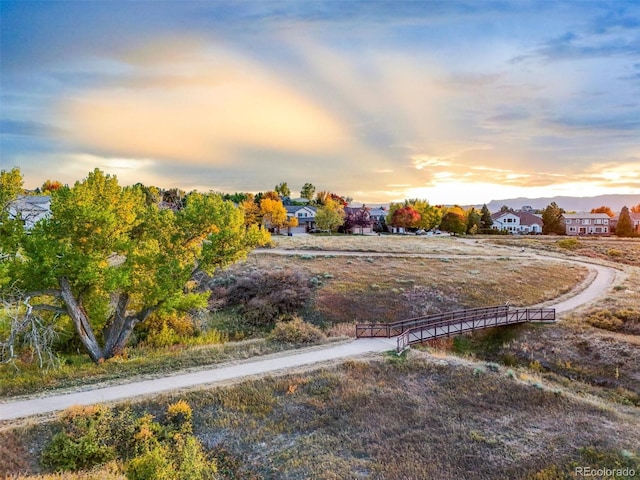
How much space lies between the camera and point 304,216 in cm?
10344

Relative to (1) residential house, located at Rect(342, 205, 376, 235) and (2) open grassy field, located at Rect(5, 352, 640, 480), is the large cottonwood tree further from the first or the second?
(1) residential house, located at Rect(342, 205, 376, 235)

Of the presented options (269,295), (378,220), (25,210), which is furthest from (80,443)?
(378,220)

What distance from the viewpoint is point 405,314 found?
32188 mm

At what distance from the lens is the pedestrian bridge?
23609 mm

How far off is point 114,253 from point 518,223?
106 metres

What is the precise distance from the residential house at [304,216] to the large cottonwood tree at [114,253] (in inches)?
3004

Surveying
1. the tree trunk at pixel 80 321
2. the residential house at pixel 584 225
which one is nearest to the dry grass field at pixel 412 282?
the tree trunk at pixel 80 321

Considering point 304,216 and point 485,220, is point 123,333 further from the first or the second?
point 485,220

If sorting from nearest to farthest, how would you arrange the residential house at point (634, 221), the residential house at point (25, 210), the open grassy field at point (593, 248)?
the residential house at point (25, 210)
the open grassy field at point (593, 248)
the residential house at point (634, 221)

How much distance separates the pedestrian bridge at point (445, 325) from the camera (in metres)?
23.6

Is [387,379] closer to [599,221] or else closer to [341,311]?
[341,311]

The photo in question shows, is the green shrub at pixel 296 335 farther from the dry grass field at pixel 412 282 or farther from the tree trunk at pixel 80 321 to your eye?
the tree trunk at pixel 80 321

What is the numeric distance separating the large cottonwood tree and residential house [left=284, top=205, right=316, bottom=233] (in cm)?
7629

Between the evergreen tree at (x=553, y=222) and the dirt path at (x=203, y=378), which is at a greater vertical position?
the evergreen tree at (x=553, y=222)
